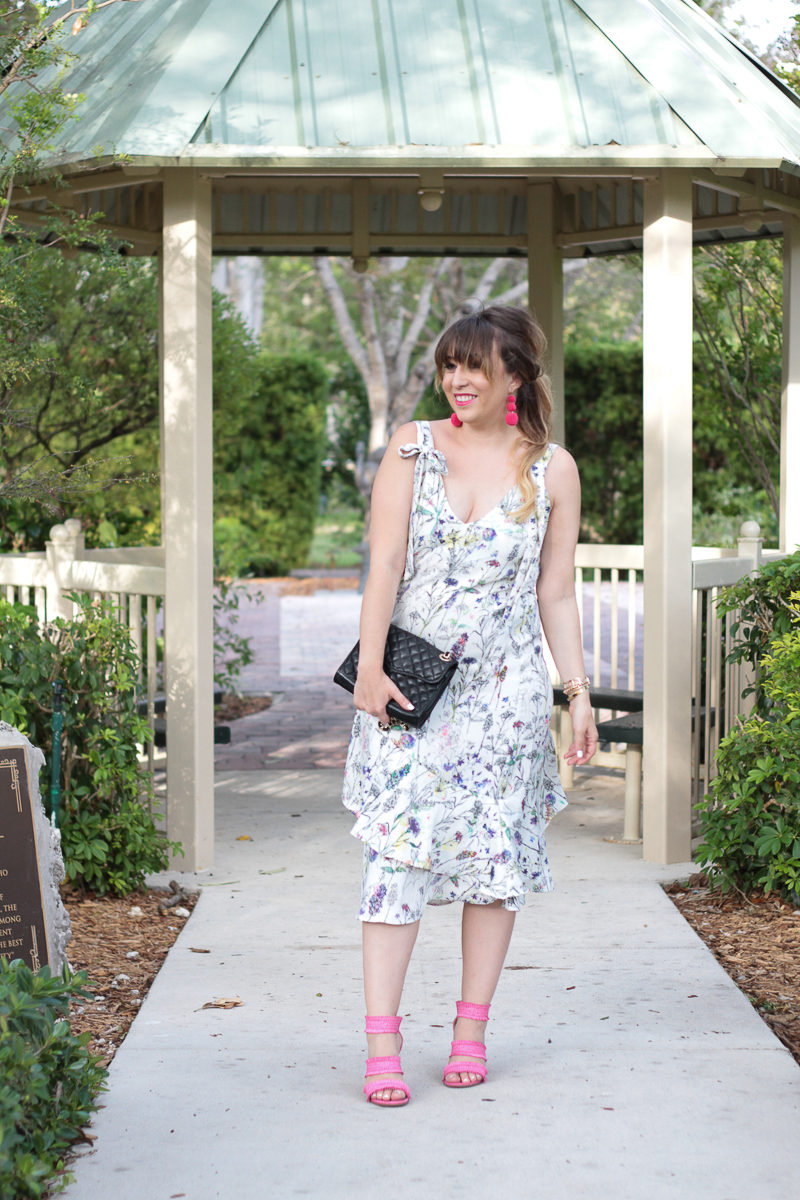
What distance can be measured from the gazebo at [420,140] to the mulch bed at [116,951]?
1.82ft

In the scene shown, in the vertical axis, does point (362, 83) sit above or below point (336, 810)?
above

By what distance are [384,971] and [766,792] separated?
2129 mm

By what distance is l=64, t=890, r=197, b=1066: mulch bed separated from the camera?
13.1 ft

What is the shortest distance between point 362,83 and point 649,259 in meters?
1.34

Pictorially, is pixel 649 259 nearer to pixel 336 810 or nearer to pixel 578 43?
Answer: pixel 578 43

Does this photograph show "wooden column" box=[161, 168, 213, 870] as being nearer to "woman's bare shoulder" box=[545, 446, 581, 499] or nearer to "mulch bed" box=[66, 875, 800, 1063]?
"mulch bed" box=[66, 875, 800, 1063]

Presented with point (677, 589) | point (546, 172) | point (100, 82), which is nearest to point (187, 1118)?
point (677, 589)

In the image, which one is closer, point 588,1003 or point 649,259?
point 588,1003

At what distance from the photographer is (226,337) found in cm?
995

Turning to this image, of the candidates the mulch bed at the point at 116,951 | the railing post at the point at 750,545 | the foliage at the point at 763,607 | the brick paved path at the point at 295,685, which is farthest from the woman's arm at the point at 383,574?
the brick paved path at the point at 295,685

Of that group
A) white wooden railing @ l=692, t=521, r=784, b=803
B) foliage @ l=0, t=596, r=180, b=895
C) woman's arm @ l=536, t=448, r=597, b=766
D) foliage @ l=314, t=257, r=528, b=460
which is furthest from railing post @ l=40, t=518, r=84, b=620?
foliage @ l=314, t=257, r=528, b=460

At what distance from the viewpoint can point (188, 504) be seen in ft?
18.3

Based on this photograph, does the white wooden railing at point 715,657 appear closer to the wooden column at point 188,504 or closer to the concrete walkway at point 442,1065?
the concrete walkway at point 442,1065

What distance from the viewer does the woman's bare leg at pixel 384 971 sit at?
330cm
